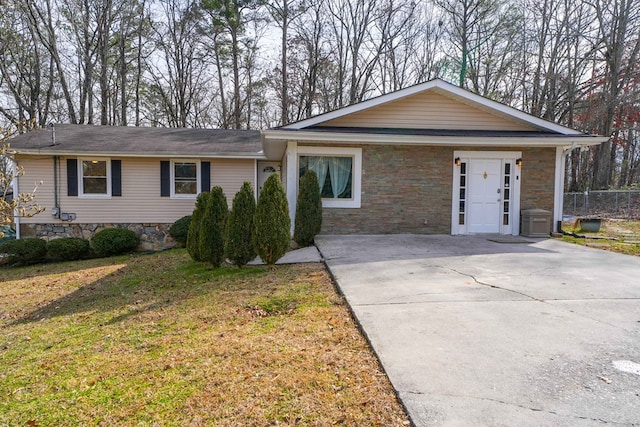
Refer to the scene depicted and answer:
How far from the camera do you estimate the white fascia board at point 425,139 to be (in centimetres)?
819

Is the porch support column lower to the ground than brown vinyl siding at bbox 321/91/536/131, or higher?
lower

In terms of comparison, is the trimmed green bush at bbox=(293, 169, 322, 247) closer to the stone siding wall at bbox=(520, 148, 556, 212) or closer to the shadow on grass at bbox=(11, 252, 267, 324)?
the shadow on grass at bbox=(11, 252, 267, 324)

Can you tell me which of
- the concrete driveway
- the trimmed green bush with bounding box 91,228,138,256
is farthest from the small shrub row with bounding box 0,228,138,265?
the concrete driveway

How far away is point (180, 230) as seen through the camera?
35.8ft

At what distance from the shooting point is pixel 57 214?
1096cm

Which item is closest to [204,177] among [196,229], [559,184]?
[196,229]

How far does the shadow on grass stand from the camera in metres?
5.00

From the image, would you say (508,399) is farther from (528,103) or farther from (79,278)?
(528,103)

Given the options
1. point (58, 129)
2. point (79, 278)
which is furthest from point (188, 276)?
point (58, 129)

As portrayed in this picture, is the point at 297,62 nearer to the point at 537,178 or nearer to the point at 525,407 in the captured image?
the point at 537,178

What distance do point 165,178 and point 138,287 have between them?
20.3 ft

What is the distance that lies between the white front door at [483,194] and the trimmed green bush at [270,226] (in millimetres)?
5264

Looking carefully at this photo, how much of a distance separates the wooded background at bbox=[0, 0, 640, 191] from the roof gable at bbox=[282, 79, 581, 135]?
442 inches

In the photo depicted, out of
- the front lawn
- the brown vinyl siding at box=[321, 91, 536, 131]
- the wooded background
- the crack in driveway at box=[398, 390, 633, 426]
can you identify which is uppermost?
the wooded background
